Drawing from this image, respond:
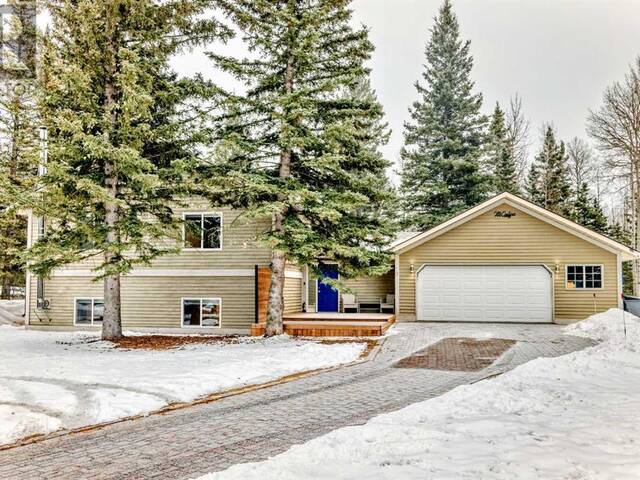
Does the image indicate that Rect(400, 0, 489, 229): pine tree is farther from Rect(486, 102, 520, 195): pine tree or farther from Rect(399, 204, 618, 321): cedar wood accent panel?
Rect(399, 204, 618, 321): cedar wood accent panel

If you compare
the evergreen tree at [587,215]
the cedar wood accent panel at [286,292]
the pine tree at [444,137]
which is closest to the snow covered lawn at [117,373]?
the cedar wood accent panel at [286,292]

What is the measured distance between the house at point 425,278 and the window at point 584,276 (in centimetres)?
3

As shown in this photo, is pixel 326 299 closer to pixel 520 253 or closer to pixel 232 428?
pixel 520 253

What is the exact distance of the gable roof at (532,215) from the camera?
688 inches

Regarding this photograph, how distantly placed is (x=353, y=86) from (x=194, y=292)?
8.40 metres

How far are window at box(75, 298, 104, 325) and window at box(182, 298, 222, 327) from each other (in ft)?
10.6

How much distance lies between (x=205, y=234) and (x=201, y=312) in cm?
258

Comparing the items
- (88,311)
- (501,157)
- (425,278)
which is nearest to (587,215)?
(501,157)

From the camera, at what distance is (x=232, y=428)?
19.4 feet

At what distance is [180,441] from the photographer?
17.8 feet

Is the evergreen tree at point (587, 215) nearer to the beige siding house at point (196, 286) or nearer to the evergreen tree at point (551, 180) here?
the evergreen tree at point (551, 180)

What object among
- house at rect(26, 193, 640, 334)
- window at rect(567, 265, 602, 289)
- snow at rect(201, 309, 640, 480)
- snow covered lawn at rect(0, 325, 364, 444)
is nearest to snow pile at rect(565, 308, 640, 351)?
window at rect(567, 265, 602, 289)

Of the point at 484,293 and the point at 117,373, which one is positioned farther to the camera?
the point at 484,293

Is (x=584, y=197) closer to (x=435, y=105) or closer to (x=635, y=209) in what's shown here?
(x=635, y=209)
